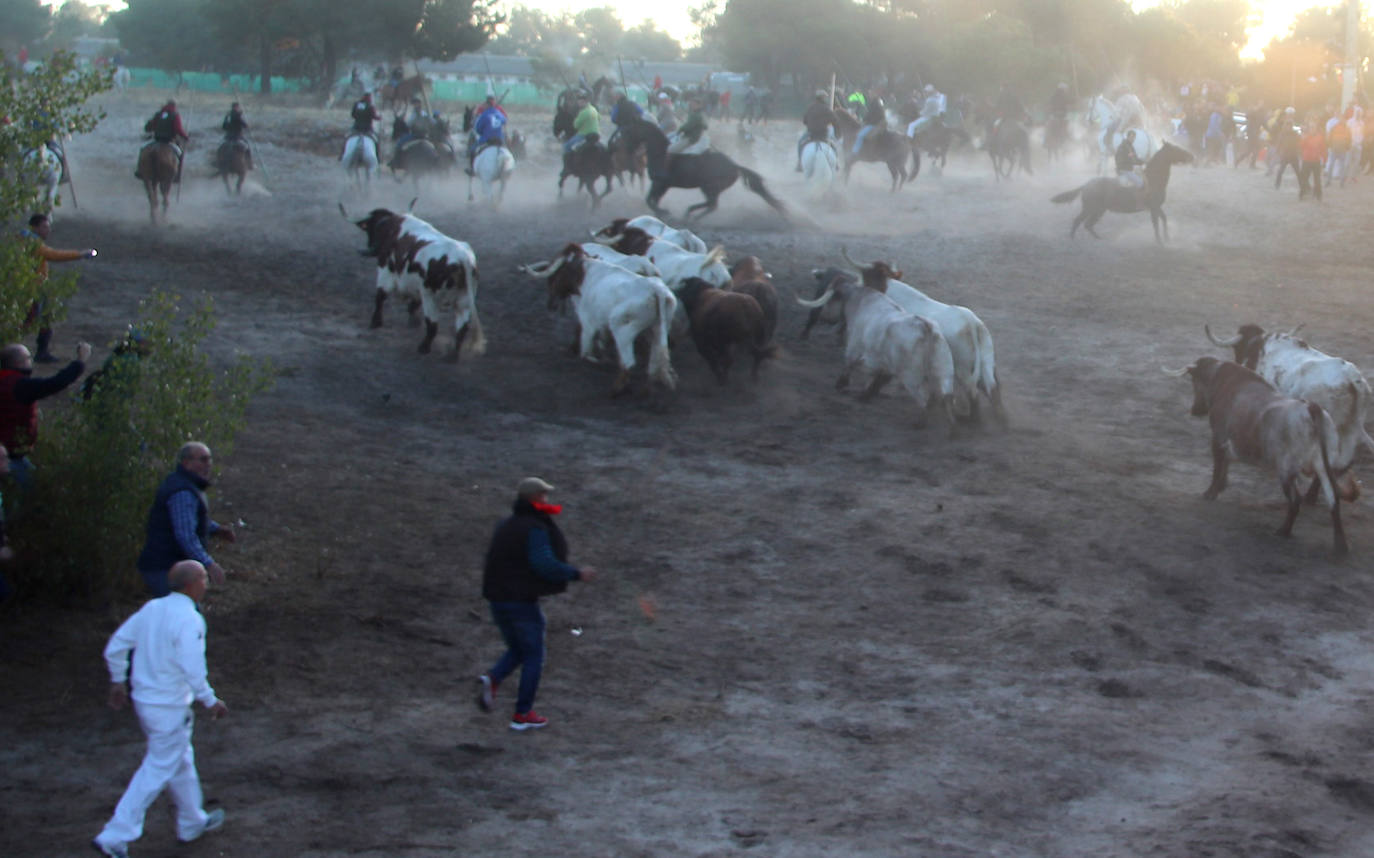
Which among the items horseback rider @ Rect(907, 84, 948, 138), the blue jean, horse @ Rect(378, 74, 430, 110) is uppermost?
horseback rider @ Rect(907, 84, 948, 138)

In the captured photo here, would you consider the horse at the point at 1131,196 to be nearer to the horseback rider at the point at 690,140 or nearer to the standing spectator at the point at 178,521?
the horseback rider at the point at 690,140

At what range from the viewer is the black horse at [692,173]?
2152 centimetres

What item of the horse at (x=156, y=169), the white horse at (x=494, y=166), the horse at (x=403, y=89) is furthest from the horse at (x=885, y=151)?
the horse at (x=156, y=169)

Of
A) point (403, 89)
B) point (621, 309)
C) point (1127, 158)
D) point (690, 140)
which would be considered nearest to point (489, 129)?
point (690, 140)

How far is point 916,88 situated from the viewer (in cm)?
4712

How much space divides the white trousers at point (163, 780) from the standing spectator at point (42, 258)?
147 inches

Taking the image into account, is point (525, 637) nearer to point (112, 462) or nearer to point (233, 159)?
point (112, 462)

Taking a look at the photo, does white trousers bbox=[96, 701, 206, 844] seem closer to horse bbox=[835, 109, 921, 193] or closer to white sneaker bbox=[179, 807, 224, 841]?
white sneaker bbox=[179, 807, 224, 841]

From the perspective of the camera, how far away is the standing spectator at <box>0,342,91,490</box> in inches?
298

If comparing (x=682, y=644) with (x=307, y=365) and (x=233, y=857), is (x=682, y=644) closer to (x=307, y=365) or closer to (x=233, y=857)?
(x=233, y=857)

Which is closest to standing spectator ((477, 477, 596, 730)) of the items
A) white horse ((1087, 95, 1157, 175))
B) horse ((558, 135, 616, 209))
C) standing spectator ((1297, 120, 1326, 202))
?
horse ((558, 135, 616, 209))

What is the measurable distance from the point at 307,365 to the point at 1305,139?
1998 cm

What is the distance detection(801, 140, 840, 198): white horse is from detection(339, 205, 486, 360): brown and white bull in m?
11.0

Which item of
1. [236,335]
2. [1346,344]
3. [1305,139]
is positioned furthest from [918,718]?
[1305,139]
